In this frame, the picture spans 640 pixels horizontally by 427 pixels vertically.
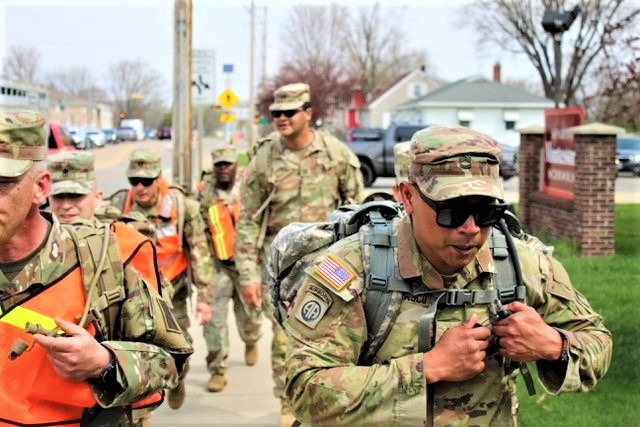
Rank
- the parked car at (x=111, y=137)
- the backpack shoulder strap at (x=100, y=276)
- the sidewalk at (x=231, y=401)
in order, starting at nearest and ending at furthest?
the backpack shoulder strap at (x=100, y=276), the sidewalk at (x=231, y=401), the parked car at (x=111, y=137)

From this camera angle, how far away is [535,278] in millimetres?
2492

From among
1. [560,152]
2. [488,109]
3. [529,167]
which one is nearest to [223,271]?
[560,152]

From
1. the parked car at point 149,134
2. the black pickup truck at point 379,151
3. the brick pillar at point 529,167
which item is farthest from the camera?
the parked car at point 149,134

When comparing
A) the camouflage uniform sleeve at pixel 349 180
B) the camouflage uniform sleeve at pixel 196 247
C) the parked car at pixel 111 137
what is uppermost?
the parked car at pixel 111 137

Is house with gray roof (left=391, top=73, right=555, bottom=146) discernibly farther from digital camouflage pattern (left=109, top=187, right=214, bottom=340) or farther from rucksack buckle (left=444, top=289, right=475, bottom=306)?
rucksack buckle (left=444, top=289, right=475, bottom=306)

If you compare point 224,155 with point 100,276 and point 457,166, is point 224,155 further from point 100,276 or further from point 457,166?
point 457,166

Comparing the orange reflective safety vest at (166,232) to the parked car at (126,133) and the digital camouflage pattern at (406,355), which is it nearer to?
the digital camouflage pattern at (406,355)

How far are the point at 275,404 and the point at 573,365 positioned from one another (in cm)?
451

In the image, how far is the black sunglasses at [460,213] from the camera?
226cm

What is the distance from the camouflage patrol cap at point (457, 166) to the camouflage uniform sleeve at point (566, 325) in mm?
334

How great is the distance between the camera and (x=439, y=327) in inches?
93.7

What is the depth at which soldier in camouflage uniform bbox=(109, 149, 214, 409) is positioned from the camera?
5918 millimetres

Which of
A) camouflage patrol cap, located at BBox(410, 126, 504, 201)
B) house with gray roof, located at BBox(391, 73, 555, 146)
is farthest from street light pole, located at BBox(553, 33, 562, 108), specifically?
house with gray roof, located at BBox(391, 73, 555, 146)

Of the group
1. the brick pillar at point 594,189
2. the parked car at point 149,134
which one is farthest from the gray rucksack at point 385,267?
the parked car at point 149,134
